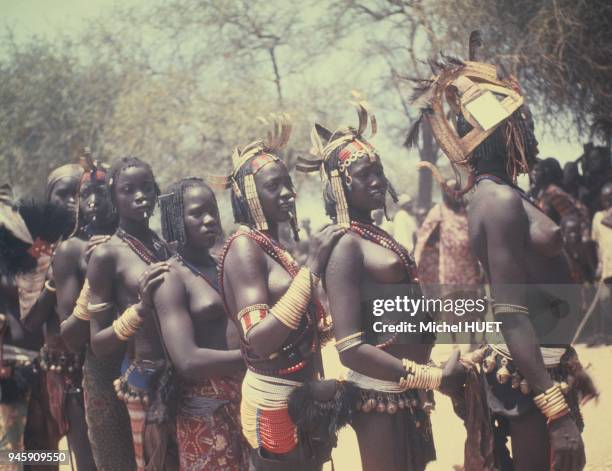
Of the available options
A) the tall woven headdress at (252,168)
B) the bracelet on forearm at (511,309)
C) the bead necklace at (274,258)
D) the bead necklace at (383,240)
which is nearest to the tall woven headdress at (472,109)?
the bead necklace at (383,240)

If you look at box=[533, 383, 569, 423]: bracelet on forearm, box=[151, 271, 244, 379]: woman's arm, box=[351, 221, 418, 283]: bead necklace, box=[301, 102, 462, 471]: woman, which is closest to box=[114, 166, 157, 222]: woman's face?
box=[151, 271, 244, 379]: woman's arm

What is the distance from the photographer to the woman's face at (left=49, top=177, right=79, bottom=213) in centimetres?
569

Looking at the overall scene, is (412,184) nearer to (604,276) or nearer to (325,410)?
(604,276)

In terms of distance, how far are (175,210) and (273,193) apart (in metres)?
0.58

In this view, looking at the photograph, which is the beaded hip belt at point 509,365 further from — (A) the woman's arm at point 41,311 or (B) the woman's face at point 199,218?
(A) the woman's arm at point 41,311

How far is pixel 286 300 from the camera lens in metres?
3.44

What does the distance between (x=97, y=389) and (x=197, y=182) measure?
4.70 feet

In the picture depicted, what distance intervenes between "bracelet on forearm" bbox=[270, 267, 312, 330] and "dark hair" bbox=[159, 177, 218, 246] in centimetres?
82

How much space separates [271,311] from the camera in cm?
346

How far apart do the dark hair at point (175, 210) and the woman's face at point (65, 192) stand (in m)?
1.76

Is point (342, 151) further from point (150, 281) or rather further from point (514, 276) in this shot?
point (150, 281)

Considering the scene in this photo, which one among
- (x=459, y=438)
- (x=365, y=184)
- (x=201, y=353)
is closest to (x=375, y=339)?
(x=365, y=184)

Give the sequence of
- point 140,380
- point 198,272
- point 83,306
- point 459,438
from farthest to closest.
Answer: point 459,438, point 83,306, point 140,380, point 198,272

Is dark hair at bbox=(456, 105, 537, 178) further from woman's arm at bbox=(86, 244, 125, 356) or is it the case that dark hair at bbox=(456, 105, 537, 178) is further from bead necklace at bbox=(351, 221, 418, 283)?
woman's arm at bbox=(86, 244, 125, 356)
